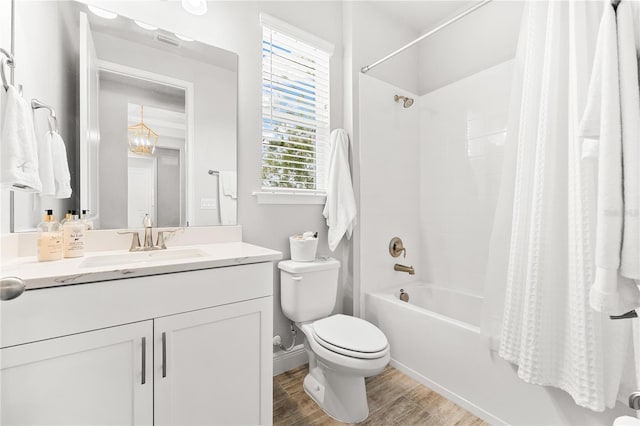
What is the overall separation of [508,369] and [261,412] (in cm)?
116

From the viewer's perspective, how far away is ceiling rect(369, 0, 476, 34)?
220 cm

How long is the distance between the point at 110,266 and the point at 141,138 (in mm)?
777

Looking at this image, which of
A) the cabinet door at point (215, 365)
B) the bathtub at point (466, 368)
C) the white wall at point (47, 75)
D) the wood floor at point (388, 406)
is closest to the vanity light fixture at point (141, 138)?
the white wall at point (47, 75)

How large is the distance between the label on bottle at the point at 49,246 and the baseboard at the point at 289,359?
4.26 feet

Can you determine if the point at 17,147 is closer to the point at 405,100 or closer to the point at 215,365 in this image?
the point at 215,365

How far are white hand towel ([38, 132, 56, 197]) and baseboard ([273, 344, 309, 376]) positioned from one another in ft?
4.83

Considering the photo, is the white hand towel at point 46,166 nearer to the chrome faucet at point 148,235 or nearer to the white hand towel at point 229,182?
the chrome faucet at point 148,235

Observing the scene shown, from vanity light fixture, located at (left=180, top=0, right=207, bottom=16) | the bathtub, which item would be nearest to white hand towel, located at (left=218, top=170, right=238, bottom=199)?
vanity light fixture, located at (left=180, top=0, right=207, bottom=16)

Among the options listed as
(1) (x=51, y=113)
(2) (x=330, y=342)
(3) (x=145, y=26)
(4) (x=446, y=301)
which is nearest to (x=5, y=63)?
(1) (x=51, y=113)

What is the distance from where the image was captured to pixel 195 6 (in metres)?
1.47

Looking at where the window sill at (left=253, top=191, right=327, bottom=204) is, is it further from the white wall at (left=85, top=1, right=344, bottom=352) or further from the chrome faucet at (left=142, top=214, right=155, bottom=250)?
the chrome faucet at (left=142, top=214, right=155, bottom=250)

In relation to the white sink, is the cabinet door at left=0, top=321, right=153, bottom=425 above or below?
below

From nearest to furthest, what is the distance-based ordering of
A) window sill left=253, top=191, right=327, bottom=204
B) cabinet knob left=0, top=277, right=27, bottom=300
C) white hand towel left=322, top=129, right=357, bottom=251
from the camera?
cabinet knob left=0, top=277, right=27, bottom=300 → window sill left=253, top=191, right=327, bottom=204 → white hand towel left=322, top=129, right=357, bottom=251

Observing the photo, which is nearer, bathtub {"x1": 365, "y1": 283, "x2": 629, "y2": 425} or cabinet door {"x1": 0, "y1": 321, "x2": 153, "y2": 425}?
cabinet door {"x1": 0, "y1": 321, "x2": 153, "y2": 425}
